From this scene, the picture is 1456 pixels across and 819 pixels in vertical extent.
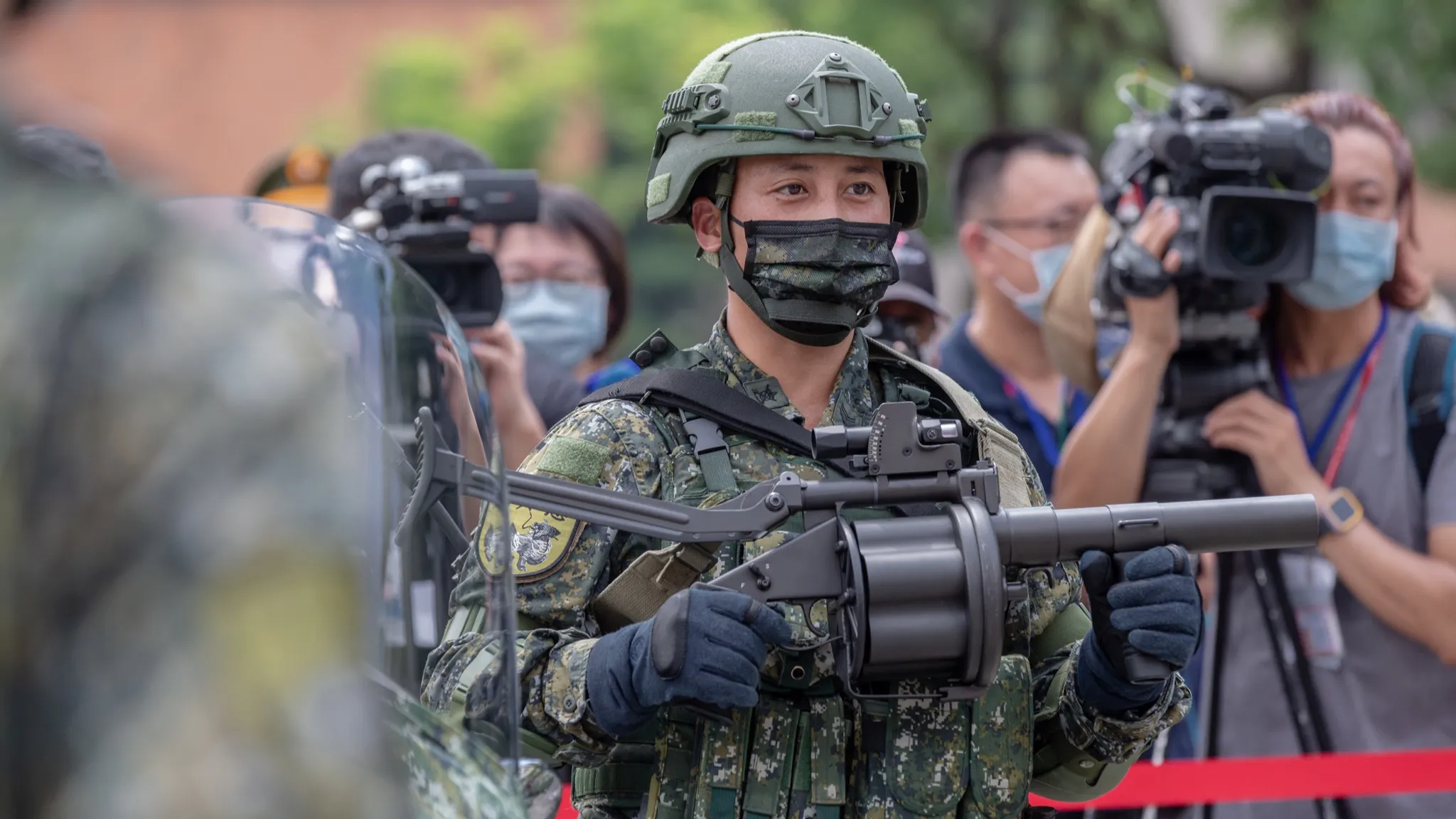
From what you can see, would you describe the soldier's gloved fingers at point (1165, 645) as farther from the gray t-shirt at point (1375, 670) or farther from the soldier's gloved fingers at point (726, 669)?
the gray t-shirt at point (1375, 670)

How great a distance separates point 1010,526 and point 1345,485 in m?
2.16

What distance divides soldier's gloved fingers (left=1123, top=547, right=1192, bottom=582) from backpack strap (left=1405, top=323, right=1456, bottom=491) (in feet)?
6.43

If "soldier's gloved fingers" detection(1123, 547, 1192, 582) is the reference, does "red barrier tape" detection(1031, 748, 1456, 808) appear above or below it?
below

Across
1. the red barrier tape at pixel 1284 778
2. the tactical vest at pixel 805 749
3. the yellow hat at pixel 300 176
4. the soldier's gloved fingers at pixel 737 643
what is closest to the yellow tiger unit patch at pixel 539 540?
the tactical vest at pixel 805 749

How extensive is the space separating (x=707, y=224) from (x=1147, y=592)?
105 cm

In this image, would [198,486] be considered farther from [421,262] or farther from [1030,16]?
[1030,16]

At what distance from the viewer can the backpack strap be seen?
13.7 feet

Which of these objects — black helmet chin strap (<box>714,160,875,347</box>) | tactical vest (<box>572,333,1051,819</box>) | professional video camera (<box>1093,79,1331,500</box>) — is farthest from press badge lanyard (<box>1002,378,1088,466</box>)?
tactical vest (<box>572,333,1051,819</box>)

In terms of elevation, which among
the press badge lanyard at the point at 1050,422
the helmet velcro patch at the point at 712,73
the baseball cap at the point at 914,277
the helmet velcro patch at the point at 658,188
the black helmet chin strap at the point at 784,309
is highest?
the helmet velcro patch at the point at 712,73

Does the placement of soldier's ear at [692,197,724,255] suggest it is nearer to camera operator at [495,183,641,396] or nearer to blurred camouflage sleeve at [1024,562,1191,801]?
blurred camouflage sleeve at [1024,562,1191,801]

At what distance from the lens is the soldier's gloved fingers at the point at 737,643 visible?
2.34 meters

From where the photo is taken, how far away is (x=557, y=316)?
5250mm

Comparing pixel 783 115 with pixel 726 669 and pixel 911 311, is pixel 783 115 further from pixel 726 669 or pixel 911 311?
pixel 911 311

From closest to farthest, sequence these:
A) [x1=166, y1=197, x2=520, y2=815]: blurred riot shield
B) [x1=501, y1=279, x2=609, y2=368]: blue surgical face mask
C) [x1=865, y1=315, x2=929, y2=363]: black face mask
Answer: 1. [x1=166, y1=197, x2=520, y2=815]: blurred riot shield
2. [x1=865, y1=315, x2=929, y2=363]: black face mask
3. [x1=501, y1=279, x2=609, y2=368]: blue surgical face mask
